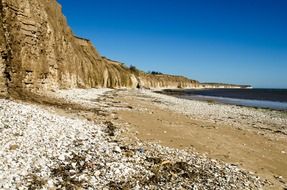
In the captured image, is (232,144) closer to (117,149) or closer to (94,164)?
(117,149)

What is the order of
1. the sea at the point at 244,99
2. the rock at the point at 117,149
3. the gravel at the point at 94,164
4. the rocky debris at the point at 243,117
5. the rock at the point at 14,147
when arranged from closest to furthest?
the gravel at the point at 94,164
the rock at the point at 14,147
the rock at the point at 117,149
the rocky debris at the point at 243,117
the sea at the point at 244,99

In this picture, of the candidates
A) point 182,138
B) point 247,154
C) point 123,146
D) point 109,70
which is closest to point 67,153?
point 123,146

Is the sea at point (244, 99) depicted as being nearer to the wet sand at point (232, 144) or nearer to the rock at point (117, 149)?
the wet sand at point (232, 144)

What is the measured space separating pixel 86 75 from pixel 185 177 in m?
58.5

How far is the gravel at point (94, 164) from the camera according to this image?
8625 mm

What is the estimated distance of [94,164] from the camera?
9.81 metres

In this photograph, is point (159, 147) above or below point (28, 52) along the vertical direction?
below

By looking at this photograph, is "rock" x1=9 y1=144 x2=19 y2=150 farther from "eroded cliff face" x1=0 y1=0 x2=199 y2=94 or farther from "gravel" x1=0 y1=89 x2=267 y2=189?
"eroded cliff face" x1=0 y1=0 x2=199 y2=94

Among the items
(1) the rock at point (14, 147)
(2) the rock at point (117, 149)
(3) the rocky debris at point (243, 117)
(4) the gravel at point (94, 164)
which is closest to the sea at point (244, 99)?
(3) the rocky debris at point (243, 117)

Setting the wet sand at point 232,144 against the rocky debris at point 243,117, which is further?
the rocky debris at point 243,117

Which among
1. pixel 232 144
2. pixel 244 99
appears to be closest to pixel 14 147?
pixel 232 144

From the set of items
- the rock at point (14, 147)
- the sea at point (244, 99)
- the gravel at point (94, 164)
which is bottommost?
the sea at point (244, 99)

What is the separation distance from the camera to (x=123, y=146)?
12133 millimetres

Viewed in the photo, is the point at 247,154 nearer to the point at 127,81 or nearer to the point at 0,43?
the point at 0,43
